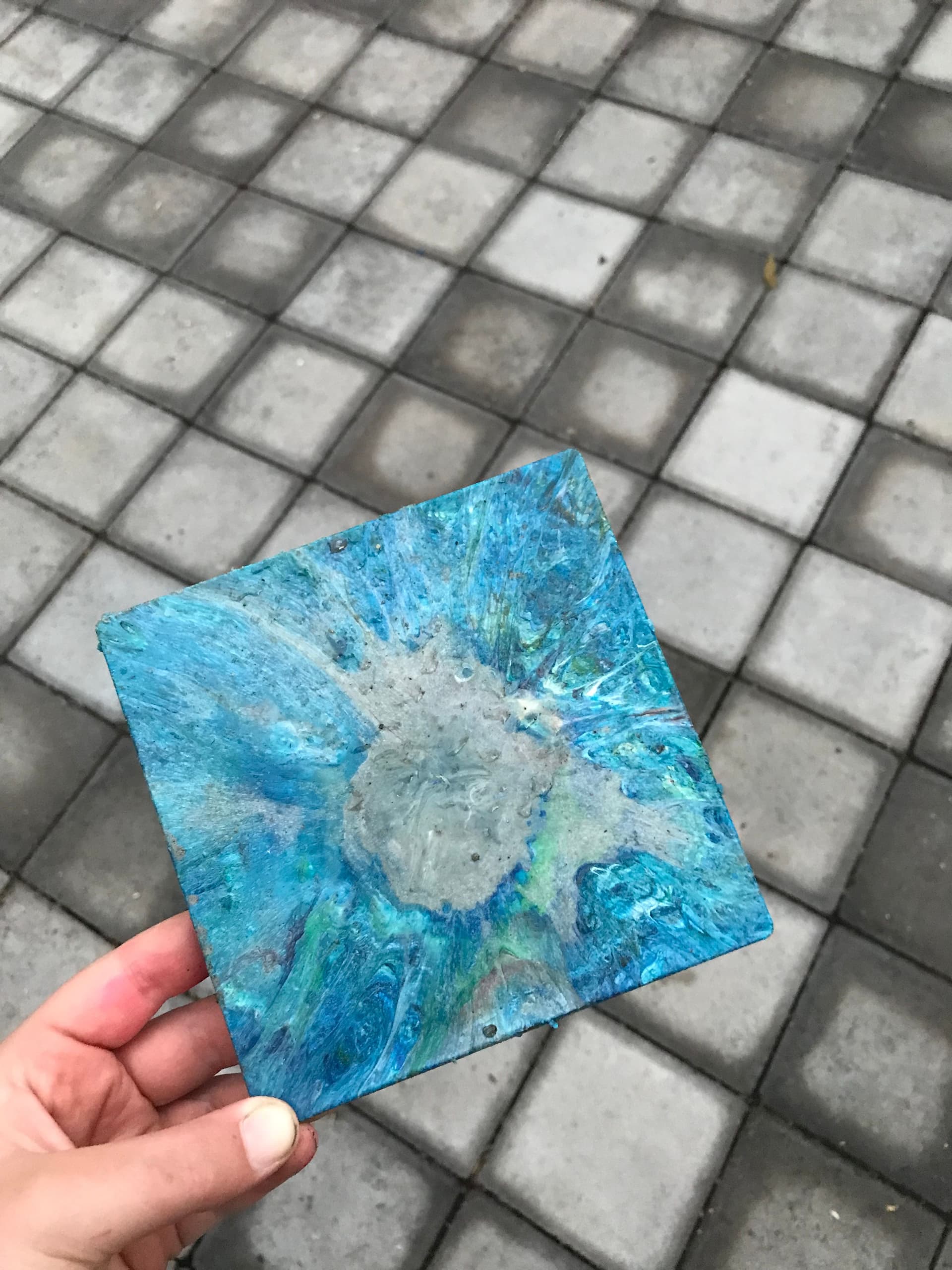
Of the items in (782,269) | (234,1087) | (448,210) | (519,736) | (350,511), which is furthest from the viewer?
(448,210)

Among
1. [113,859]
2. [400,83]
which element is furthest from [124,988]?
[400,83]

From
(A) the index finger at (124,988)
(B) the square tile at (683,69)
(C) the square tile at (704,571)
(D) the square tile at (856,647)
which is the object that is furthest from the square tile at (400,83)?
(A) the index finger at (124,988)

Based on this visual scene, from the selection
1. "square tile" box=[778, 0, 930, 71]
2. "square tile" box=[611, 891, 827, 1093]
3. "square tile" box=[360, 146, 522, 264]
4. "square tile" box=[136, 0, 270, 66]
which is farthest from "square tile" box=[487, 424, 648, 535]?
"square tile" box=[136, 0, 270, 66]

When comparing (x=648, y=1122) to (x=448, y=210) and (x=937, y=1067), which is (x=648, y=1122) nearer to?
(x=937, y=1067)

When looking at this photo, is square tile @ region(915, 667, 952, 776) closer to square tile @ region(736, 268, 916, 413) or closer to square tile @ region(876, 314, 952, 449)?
square tile @ region(876, 314, 952, 449)

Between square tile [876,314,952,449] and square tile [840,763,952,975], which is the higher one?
square tile [876,314,952,449]

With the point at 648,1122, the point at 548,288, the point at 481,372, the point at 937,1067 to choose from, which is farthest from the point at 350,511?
the point at 937,1067

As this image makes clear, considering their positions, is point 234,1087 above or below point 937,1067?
above
